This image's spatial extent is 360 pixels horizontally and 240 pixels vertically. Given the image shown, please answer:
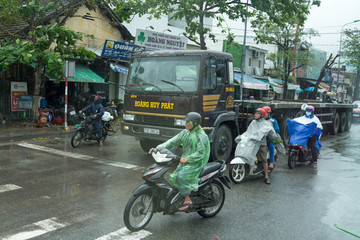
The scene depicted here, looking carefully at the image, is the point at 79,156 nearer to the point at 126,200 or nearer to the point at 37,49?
the point at 126,200

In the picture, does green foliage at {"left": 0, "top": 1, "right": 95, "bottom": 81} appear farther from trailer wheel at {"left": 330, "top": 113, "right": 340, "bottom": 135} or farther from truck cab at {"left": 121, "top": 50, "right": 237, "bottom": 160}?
trailer wheel at {"left": 330, "top": 113, "right": 340, "bottom": 135}

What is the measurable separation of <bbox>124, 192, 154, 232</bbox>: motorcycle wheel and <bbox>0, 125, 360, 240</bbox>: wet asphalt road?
123 mm

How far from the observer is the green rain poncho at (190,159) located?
4.54 meters

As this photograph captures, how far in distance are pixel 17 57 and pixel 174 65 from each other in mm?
5981

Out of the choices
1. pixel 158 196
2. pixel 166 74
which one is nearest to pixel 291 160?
pixel 166 74

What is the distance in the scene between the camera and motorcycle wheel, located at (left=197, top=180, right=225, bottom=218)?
504 cm

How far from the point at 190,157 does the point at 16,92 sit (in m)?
12.3

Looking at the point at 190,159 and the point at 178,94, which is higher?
the point at 178,94

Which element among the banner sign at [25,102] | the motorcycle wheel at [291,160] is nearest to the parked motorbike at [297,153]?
the motorcycle wheel at [291,160]

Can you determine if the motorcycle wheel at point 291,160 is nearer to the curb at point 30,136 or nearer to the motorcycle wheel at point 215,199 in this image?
the motorcycle wheel at point 215,199

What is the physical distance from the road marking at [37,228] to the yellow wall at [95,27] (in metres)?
14.1

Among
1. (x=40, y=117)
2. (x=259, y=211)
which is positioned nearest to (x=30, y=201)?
(x=259, y=211)

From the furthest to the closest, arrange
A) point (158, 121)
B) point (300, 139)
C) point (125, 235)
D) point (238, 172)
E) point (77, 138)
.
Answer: point (77, 138) → point (300, 139) → point (158, 121) → point (238, 172) → point (125, 235)

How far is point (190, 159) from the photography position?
4.55 m
